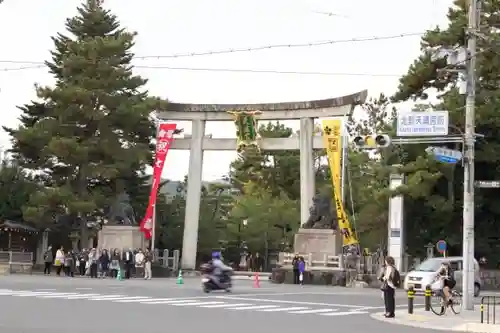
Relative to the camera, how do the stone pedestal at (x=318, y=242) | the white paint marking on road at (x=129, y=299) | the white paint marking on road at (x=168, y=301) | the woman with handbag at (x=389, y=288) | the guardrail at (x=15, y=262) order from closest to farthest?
1. the woman with handbag at (x=389, y=288)
2. the white paint marking on road at (x=168, y=301)
3. the white paint marking on road at (x=129, y=299)
4. the stone pedestal at (x=318, y=242)
5. the guardrail at (x=15, y=262)

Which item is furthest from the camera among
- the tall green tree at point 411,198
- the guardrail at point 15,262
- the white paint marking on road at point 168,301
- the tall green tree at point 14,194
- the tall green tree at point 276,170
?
the tall green tree at point 276,170

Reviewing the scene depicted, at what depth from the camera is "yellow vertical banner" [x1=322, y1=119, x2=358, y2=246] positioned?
4353 centimetres

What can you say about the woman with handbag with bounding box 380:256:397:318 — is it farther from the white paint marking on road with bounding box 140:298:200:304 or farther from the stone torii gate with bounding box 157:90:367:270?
the stone torii gate with bounding box 157:90:367:270

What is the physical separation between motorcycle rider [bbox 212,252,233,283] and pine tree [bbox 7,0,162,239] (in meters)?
18.3

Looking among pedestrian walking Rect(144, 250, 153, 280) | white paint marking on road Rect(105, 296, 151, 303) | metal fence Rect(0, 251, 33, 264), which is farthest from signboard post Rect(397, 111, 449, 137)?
metal fence Rect(0, 251, 33, 264)

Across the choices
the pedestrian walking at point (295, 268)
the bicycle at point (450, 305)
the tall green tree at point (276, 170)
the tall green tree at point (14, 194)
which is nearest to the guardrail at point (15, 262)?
the tall green tree at point (14, 194)

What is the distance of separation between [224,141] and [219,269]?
21565mm

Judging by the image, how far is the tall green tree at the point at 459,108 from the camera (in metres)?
40.3

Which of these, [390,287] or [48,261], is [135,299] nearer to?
[390,287]

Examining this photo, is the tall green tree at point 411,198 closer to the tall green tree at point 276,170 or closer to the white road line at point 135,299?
the tall green tree at point 276,170

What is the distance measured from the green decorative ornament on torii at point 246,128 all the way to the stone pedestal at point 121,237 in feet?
28.8

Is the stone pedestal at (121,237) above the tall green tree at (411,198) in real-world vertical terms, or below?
below

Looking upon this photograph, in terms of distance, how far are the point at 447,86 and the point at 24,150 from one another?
2591 centimetres

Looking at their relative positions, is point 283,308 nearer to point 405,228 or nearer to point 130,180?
point 405,228
